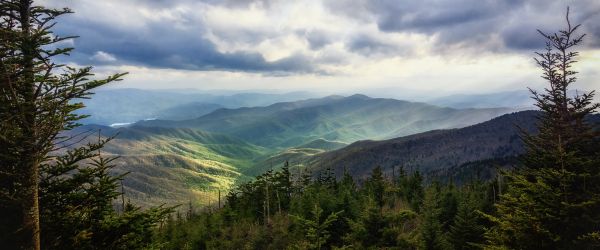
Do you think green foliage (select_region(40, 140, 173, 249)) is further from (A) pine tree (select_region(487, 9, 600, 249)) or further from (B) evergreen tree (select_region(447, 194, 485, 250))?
(B) evergreen tree (select_region(447, 194, 485, 250))

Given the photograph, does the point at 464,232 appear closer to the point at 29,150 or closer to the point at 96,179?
the point at 96,179

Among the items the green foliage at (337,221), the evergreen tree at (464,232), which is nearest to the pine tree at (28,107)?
the green foliage at (337,221)

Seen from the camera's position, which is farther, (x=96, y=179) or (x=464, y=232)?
(x=464, y=232)

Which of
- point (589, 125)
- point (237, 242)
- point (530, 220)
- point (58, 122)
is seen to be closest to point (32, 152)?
point (58, 122)

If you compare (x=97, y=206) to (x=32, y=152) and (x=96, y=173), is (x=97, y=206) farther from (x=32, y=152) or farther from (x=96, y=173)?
(x=32, y=152)

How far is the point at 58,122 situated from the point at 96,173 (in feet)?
9.12

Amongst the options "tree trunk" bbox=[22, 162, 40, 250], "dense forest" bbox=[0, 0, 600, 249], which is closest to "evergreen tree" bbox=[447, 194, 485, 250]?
"dense forest" bbox=[0, 0, 600, 249]

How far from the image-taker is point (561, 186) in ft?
64.6

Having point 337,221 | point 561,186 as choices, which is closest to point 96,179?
point 561,186

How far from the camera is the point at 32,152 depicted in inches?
511

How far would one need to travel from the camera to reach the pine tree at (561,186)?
1861cm

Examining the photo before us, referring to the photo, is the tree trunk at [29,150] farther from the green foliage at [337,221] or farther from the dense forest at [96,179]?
the green foliage at [337,221]

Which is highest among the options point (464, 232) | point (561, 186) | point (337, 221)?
point (561, 186)

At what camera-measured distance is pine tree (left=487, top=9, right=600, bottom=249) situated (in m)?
18.6
